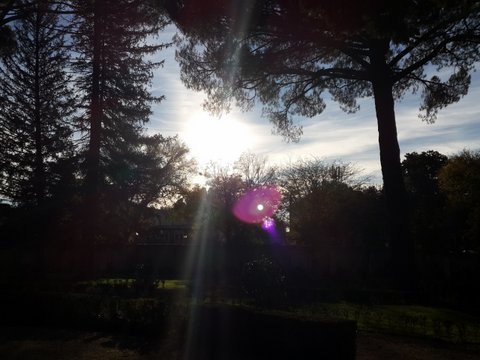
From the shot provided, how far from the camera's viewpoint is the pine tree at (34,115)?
32906 mm

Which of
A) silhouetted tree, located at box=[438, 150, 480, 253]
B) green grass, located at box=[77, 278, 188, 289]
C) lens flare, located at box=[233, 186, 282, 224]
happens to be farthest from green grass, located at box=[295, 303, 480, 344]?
lens flare, located at box=[233, 186, 282, 224]

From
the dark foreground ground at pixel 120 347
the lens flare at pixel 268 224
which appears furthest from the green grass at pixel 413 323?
the lens flare at pixel 268 224

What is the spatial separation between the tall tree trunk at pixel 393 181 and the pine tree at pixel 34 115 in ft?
60.7

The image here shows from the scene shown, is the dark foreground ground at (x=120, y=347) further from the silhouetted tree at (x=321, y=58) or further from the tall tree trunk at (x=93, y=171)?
the tall tree trunk at (x=93, y=171)

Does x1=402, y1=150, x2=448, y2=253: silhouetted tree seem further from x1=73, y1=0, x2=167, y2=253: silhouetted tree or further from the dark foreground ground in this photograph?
the dark foreground ground

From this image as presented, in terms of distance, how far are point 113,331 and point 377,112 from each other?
1548 centimetres

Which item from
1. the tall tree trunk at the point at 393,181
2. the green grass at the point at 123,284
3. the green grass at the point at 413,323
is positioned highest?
the tall tree trunk at the point at 393,181

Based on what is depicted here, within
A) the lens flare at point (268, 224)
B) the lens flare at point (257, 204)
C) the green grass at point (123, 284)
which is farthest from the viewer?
the lens flare at point (268, 224)

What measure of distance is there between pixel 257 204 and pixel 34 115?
62.0 ft

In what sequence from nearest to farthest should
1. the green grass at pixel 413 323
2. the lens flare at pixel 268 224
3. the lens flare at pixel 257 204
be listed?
the green grass at pixel 413 323 < the lens flare at pixel 257 204 < the lens flare at pixel 268 224

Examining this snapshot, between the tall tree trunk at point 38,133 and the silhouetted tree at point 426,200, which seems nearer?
the tall tree trunk at point 38,133

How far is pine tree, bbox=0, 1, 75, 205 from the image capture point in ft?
108

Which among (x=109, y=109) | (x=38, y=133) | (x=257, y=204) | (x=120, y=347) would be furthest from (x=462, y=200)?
(x=120, y=347)

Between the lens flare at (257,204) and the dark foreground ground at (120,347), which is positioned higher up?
the lens flare at (257,204)
